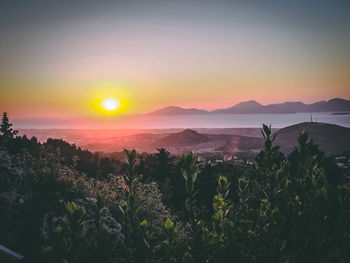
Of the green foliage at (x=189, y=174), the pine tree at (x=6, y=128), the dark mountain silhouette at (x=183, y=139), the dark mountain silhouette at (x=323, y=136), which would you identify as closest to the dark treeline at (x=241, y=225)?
the green foliage at (x=189, y=174)

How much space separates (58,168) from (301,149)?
11.8 meters

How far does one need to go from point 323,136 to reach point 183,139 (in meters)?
68.4

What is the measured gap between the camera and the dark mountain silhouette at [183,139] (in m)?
122

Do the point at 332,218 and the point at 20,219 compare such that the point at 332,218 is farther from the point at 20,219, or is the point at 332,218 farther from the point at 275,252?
the point at 20,219

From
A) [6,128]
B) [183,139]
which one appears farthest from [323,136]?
[6,128]

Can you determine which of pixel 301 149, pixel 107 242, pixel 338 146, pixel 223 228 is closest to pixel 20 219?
pixel 107 242

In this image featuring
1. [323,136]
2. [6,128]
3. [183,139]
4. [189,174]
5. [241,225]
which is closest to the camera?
[189,174]

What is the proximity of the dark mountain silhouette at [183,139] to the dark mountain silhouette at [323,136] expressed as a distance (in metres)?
40.9

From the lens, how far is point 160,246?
A: 9.39ft

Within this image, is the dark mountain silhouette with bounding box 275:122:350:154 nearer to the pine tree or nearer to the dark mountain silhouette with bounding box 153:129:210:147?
the dark mountain silhouette with bounding box 153:129:210:147

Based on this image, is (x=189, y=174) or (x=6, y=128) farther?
(x=6, y=128)

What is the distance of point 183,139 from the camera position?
130750mm

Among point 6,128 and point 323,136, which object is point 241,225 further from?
point 323,136

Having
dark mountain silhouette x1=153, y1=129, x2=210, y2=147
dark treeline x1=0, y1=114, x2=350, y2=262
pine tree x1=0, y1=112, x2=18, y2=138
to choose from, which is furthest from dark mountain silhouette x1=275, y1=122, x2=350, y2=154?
dark treeline x1=0, y1=114, x2=350, y2=262
